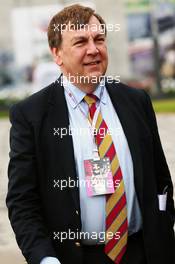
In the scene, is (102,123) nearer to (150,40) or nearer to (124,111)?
(124,111)

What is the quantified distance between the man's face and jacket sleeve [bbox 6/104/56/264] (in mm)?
272

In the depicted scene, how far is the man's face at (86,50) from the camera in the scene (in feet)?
8.13

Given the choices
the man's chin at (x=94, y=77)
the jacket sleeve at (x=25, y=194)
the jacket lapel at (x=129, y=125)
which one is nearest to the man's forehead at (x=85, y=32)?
the man's chin at (x=94, y=77)

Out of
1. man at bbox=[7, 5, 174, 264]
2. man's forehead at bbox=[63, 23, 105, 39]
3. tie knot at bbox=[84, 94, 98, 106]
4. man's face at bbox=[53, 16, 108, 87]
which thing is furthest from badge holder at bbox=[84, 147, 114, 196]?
man's forehead at bbox=[63, 23, 105, 39]

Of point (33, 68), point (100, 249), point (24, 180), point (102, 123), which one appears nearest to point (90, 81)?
point (102, 123)

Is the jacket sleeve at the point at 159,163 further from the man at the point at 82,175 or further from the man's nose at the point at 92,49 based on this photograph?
the man's nose at the point at 92,49

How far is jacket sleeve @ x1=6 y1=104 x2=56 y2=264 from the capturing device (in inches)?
96.5

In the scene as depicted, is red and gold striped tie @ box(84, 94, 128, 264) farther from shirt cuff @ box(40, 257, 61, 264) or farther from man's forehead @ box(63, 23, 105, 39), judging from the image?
man's forehead @ box(63, 23, 105, 39)

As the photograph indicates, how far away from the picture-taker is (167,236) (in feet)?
8.48

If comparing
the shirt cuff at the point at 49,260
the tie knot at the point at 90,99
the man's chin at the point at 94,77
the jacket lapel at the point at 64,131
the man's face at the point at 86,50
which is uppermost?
the man's face at the point at 86,50

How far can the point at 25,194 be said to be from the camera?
97.3 inches

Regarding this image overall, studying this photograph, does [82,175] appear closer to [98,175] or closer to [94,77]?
[98,175]

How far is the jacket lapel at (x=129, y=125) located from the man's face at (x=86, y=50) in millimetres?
171

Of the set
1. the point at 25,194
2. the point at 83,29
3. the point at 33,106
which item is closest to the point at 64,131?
the point at 33,106
